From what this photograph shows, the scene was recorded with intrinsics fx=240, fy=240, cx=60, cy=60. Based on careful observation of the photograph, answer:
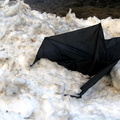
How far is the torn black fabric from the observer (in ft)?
12.7

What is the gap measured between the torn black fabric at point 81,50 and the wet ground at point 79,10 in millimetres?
4861

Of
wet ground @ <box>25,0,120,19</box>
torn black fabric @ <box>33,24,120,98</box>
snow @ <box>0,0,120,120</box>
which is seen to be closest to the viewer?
snow @ <box>0,0,120,120</box>

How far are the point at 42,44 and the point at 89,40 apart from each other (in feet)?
2.51

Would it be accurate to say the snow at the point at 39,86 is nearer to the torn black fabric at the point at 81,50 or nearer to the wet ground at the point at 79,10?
the torn black fabric at the point at 81,50

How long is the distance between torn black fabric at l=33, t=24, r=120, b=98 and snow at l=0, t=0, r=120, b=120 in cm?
13

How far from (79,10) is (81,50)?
589 centimetres

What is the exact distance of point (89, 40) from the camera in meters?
3.89

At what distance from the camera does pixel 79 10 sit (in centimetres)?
946

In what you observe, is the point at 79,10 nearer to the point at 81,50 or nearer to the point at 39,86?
the point at 81,50

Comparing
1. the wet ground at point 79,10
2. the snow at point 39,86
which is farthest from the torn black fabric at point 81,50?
the wet ground at point 79,10

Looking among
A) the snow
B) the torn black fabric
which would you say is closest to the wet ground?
the snow

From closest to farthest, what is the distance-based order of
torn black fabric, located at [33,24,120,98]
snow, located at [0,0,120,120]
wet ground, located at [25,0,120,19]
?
snow, located at [0,0,120,120] < torn black fabric, located at [33,24,120,98] < wet ground, located at [25,0,120,19]

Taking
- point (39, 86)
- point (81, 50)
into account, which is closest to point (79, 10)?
point (81, 50)

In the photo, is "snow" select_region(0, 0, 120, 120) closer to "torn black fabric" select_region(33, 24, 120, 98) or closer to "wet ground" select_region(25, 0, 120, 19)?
"torn black fabric" select_region(33, 24, 120, 98)
